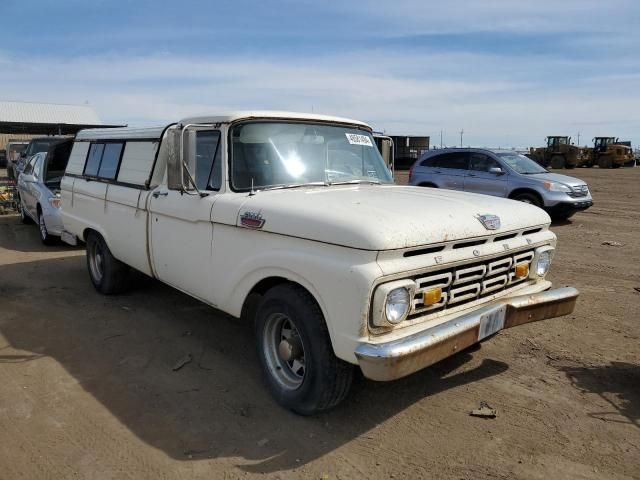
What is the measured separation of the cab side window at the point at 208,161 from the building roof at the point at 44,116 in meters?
35.1

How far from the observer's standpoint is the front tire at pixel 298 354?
3.13 meters

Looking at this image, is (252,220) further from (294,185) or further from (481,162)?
(481,162)

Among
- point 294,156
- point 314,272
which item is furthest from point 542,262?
point 294,156

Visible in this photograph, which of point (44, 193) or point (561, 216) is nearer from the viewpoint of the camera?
point (44, 193)

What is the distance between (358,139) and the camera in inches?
186

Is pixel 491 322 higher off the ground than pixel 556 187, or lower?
lower

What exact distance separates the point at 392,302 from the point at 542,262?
1762mm

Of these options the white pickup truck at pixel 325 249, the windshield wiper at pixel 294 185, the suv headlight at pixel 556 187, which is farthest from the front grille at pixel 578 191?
the windshield wiper at pixel 294 185

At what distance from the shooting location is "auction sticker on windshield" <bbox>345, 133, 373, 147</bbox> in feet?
15.3

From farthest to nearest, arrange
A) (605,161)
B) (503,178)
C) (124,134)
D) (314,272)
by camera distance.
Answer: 1. (605,161)
2. (503,178)
3. (124,134)
4. (314,272)

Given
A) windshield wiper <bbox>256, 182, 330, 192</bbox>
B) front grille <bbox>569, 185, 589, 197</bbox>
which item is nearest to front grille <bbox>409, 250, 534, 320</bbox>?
windshield wiper <bbox>256, 182, 330, 192</bbox>

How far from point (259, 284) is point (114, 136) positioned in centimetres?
328

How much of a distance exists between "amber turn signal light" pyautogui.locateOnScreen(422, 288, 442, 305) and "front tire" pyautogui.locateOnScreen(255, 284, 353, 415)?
0.63m

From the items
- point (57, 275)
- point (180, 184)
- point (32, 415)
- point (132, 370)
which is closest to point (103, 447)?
point (32, 415)
